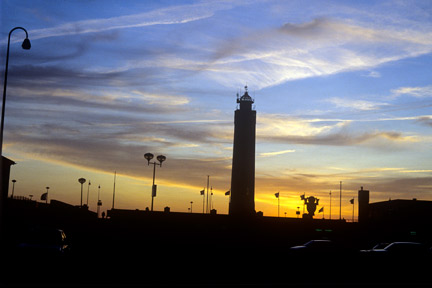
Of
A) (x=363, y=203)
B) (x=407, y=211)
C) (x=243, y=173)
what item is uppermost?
(x=243, y=173)

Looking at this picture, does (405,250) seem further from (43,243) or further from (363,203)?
(363,203)

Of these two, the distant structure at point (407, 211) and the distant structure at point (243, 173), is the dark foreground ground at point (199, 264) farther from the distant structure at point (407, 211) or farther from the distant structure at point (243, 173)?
the distant structure at point (243, 173)

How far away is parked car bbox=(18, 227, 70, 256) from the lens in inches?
940

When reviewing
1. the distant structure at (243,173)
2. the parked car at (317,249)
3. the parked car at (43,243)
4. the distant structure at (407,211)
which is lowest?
the parked car at (317,249)

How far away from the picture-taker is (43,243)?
25.2 m

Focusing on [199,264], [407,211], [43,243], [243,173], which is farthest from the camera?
[243,173]

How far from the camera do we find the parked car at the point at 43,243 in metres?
23.9

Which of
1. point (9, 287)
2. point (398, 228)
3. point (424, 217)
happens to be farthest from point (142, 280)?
point (424, 217)

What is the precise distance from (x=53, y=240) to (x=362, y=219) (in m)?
108

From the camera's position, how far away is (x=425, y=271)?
33281 millimetres

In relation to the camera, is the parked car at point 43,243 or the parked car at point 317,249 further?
the parked car at point 317,249

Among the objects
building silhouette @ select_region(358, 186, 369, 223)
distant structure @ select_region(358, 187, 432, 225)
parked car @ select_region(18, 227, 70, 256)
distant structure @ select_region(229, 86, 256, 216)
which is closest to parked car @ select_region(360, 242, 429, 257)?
parked car @ select_region(18, 227, 70, 256)

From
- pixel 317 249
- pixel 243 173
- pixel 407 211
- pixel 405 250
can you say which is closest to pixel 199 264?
pixel 317 249

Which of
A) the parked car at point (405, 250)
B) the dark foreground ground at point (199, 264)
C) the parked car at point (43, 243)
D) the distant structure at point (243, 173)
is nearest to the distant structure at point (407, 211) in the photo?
the dark foreground ground at point (199, 264)
